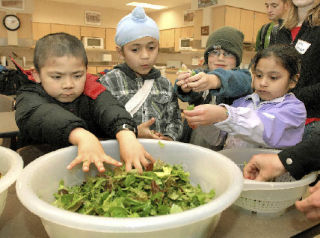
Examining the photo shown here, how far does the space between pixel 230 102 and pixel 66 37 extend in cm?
86

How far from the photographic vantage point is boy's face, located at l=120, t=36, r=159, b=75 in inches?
53.2

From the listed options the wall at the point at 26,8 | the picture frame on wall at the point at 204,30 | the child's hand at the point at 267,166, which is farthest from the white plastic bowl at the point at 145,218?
the wall at the point at 26,8

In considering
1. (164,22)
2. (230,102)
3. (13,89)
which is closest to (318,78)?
(230,102)

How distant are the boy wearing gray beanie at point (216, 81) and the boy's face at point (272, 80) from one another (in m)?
0.11

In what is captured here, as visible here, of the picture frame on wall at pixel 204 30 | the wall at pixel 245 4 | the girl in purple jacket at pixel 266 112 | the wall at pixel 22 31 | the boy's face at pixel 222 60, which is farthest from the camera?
the picture frame on wall at pixel 204 30

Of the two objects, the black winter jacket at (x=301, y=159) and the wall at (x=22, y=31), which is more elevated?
the wall at (x=22, y=31)

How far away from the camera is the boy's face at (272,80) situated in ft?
3.82

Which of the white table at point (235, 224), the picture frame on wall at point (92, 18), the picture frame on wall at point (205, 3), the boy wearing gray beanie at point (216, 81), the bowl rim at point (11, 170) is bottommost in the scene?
the white table at point (235, 224)

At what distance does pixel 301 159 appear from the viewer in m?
0.74

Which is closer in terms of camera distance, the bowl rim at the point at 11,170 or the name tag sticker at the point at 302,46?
the bowl rim at the point at 11,170

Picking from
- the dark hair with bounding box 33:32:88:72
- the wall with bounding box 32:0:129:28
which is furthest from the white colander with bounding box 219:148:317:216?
the wall with bounding box 32:0:129:28

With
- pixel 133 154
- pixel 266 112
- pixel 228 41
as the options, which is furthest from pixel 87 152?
pixel 228 41

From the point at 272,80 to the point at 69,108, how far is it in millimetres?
882

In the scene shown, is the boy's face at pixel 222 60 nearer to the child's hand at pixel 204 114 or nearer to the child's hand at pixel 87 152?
the child's hand at pixel 204 114
